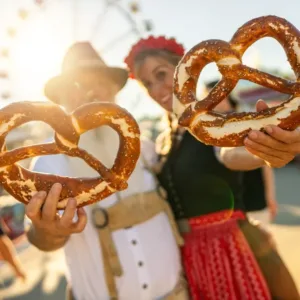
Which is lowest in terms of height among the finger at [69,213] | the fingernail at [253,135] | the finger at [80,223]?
the finger at [80,223]

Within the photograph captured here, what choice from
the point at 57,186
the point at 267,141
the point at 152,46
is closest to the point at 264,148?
the point at 267,141

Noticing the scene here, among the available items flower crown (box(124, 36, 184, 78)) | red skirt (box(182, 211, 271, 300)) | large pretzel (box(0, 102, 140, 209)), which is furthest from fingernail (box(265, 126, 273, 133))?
flower crown (box(124, 36, 184, 78))

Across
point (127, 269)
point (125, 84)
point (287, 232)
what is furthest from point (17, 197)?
point (287, 232)

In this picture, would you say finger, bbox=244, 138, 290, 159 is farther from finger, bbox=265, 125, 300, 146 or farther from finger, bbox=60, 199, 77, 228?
finger, bbox=60, 199, 77, 228

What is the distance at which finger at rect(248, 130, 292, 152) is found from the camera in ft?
4.93

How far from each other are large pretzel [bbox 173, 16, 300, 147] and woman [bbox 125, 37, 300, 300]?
396 mm

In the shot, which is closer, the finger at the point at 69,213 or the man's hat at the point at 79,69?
the finger at the point at 69,213

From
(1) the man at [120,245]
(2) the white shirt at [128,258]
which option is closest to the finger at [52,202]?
(1) the man at [120,245]

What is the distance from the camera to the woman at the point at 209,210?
2.00 meters

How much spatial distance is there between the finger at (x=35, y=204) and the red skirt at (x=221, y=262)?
3.04 ft

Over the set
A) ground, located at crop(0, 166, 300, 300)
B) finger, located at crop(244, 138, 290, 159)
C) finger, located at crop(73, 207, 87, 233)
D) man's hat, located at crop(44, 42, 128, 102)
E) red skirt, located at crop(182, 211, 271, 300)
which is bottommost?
ground, located at crop(0, 166, 300, 300)

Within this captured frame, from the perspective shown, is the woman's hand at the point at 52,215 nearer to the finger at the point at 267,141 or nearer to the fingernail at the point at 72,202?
the fingernail at the point at 72,202

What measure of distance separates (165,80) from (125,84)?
48 cm

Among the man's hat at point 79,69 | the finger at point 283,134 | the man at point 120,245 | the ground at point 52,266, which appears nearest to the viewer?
the finger at point 283,134
